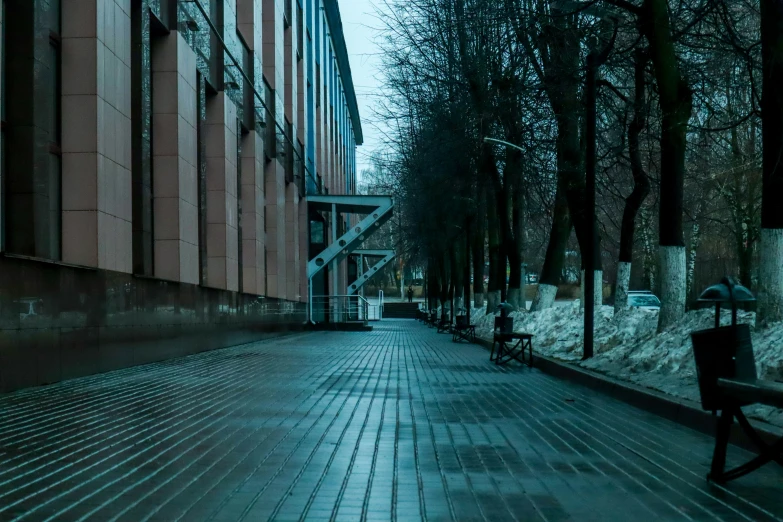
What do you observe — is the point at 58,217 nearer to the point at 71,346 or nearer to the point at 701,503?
the point at 71,346

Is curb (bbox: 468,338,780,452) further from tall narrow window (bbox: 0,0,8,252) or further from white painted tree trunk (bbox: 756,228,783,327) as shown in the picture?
tall narrow window (bbox: 0,0,8,252)

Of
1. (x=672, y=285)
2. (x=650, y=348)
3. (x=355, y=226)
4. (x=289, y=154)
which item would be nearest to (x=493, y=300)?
(x=355, y=226)

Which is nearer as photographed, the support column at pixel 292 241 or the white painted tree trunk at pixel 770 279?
the white painted tree trunk at pixel 770 279

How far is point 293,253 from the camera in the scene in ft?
129

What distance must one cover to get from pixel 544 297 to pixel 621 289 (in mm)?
7168

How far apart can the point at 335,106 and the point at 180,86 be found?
151 ft

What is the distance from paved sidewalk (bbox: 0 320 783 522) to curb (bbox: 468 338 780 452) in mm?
153

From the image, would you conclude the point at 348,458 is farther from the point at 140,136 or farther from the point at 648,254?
the point at 648,254

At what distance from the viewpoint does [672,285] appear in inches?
605

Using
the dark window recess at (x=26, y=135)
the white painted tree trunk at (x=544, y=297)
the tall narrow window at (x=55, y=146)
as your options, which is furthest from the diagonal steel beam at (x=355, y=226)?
the dark window recess at (x=26, y=135)

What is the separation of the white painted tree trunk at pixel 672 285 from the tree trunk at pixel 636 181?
12.8 ft

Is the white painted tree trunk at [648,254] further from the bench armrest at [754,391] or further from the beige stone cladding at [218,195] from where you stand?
the bench armrest at [754,391]

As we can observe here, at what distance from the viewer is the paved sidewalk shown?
5.32 m

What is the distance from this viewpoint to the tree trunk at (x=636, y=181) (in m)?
19.9
